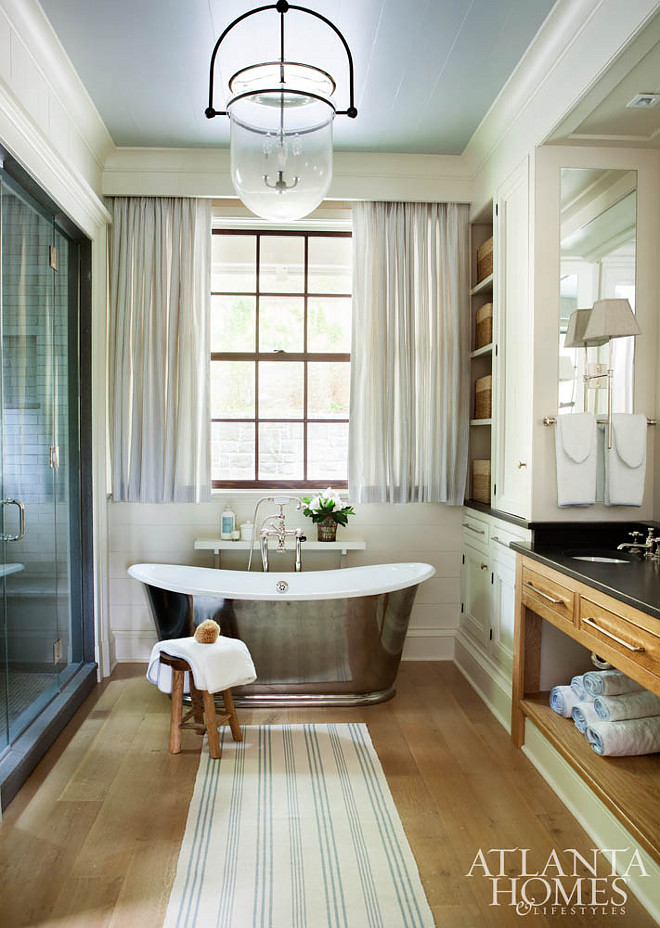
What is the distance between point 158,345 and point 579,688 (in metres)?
2.84

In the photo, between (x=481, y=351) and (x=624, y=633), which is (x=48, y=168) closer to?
(x=481, y=351)

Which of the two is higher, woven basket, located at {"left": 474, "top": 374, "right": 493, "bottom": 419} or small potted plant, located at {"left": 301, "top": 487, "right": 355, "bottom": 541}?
woven basket, located at {"left": 474, "top": 374, "right": 493, "bottom": 419}

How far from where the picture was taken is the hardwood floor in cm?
199

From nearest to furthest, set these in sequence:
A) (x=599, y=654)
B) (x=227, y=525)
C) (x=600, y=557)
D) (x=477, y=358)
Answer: (x=599, y=654), (x=600, y=557), (x=227, y=525), (x=477, y=358)

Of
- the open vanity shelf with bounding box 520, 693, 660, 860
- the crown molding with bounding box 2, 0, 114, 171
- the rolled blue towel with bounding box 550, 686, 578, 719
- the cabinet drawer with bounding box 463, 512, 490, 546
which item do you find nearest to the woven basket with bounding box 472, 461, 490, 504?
the cabinet drawer with bounding box 463, 512, 490, 546

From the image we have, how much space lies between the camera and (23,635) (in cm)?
296

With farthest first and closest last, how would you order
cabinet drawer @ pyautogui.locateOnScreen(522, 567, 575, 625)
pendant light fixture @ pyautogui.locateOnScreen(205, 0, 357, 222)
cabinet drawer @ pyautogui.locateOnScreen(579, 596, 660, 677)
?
cabinet drawer @ pyautogui.locateOnScreen(522, 567, 575, 625)
pendant light fixture @ pyautogui.locateOnScreen(205, 0, 357, 222)
cabinet drawer @ pyautogui.locateOnScreen(579, 596, 660, 677)

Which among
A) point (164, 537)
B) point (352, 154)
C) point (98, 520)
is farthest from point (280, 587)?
point (352, 154)

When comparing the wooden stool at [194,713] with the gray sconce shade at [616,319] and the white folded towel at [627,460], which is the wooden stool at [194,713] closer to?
the white folded towel at [627,460]

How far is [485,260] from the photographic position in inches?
156

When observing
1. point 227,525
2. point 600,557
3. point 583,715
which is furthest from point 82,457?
point 583,715

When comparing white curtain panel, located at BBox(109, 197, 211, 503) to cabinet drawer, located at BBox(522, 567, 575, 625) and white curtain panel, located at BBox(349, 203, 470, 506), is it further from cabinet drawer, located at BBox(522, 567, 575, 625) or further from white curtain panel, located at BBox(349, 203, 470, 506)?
cabinet drawer, located at BBox(522, 567, 575, 625)

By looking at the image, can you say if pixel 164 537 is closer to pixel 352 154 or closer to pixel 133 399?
pixel 133 399

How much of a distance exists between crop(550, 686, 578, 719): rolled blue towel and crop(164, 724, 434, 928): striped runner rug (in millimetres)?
753
